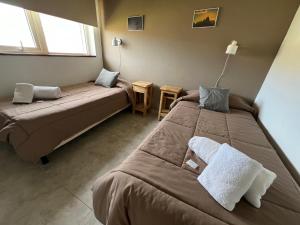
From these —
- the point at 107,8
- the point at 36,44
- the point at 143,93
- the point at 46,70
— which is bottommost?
the point at 143,93

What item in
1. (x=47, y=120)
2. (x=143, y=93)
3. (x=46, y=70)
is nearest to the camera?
(x=47, y=120)

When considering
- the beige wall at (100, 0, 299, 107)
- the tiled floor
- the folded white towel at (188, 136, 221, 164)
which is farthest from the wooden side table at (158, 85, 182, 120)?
the folded white towel at (188, 136, 221, 164)

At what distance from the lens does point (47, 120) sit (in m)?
1.56

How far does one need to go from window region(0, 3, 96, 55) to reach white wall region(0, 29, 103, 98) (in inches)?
5.1

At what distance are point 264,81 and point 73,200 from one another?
3086 mm

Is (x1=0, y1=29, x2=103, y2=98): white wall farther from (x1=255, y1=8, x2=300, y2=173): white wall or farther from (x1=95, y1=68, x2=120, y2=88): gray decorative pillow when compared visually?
(x1=255, y1=8, x2=300, y2=173): white wall

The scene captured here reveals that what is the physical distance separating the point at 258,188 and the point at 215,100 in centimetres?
158

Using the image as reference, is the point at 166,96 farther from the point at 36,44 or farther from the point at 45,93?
the point at 36,44

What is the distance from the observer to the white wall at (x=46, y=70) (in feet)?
6.38

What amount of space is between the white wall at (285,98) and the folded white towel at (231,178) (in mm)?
827

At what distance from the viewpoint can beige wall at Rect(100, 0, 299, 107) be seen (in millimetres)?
2043

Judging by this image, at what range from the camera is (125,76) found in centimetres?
339

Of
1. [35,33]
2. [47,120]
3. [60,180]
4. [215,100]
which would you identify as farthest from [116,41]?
[60,180]

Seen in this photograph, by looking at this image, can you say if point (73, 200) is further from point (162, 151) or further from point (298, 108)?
point (298, 108)
